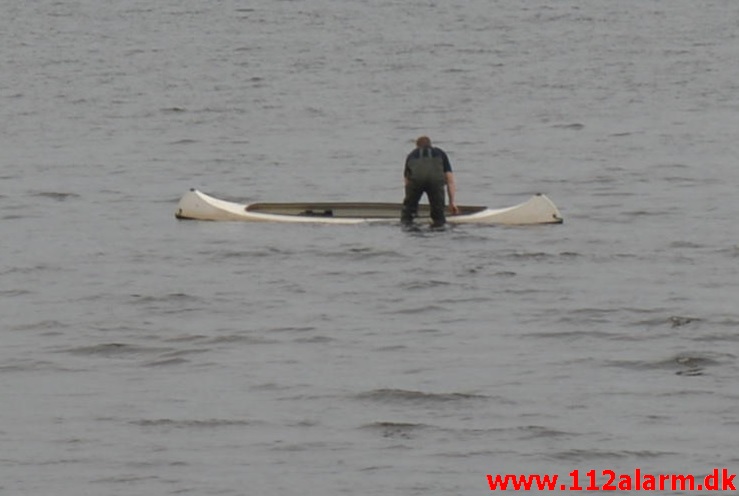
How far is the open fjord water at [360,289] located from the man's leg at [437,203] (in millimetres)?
440

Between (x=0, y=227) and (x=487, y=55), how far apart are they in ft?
130

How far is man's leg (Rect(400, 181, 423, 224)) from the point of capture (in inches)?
1364

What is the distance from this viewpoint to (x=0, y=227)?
38750 mm

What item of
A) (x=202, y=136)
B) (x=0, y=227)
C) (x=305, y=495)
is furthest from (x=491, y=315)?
(x=202, y=136)

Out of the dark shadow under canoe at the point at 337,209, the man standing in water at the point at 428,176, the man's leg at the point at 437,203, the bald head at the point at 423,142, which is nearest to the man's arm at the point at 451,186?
the man standing in water at the point at 428,176

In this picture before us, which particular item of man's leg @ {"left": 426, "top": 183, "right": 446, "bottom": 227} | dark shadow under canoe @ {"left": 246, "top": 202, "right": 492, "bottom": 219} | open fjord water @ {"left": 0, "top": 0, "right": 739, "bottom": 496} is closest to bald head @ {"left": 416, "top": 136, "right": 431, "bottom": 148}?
man's leg @ {"left": 426, "top": 183, "right": 446, "bottom": 227}

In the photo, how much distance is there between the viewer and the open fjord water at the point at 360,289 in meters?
21.6

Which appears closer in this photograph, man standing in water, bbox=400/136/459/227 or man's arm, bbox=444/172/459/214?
man standing in water, bbox=400/136/459/227

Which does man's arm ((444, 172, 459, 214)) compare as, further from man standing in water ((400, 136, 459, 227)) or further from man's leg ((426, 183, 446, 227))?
man's leg ((426, 183, 446, 227))

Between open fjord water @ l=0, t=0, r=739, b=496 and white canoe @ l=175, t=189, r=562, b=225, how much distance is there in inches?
12.1

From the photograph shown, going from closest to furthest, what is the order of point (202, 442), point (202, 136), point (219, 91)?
point (202, 442)
point (202, 136)
point (219, 91)

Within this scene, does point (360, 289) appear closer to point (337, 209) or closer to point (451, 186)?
point (451, 186)

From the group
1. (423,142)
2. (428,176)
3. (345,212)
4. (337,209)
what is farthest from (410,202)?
(337,209)

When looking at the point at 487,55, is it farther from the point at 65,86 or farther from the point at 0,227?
the point at 0,227
